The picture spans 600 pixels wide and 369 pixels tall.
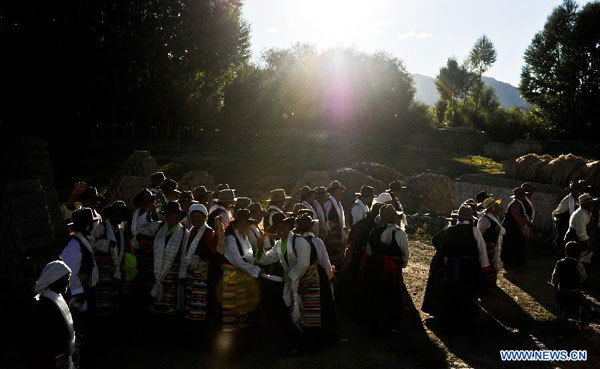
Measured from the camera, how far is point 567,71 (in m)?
44.6

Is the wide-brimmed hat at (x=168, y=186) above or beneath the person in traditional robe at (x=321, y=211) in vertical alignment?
above

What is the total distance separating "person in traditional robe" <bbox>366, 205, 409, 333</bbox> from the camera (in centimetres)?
739

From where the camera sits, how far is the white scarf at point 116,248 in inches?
273

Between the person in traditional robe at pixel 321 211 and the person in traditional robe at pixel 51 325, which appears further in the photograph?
the person in traditional robe at pixel 321 211

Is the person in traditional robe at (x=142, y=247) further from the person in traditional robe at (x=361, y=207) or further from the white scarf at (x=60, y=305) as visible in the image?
the person in traditional robe at (x=361, y=207)

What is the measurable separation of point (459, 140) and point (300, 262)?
4657cm

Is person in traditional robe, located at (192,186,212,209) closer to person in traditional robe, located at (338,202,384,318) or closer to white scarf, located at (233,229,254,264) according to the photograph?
white scarf, located at (233,229,254,264)

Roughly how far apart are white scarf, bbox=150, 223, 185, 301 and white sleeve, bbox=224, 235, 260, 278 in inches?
30.9

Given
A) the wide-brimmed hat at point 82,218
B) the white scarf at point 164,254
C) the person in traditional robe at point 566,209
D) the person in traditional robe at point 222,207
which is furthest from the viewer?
the person in traditional robe at point 566,209

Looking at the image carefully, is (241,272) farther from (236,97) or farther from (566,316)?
(236,97)

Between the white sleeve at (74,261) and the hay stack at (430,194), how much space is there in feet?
49.8

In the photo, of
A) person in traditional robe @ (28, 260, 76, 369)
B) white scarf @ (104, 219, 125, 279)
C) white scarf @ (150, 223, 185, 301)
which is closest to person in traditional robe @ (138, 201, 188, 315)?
white scarf @ (150, 223, 185, 301)

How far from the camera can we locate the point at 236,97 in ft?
153

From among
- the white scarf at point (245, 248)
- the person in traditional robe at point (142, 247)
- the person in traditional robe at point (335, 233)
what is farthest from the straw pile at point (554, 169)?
the person in traditional robe at point (142, 247)
